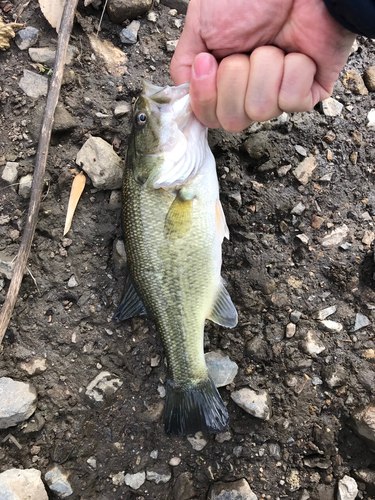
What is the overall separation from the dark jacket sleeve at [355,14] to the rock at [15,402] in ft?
10.4

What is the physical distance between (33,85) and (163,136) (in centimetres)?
137

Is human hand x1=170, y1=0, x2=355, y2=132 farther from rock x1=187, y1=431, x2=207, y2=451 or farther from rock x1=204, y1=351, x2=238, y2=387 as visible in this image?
rock x1=187, y1=431, x2=207, y2=451

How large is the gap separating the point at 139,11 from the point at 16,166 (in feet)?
5.82

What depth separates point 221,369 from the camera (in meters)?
2.76

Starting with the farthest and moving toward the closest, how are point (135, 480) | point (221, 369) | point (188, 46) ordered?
1. point (221, 369)
2. point (135, 480)
3. point (188, 46)

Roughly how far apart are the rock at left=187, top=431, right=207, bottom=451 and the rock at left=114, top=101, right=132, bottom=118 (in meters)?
2.73

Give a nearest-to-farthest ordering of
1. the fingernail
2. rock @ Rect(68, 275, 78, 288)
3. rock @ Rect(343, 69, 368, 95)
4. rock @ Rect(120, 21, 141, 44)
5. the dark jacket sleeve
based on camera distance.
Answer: the dark jacket sleeve, the fingernail, rock @ Rect(68, 275, 78, 288), rock @ Rect(120, 21, 141, 44), rock @ Rect(343, 69, 368, 95)

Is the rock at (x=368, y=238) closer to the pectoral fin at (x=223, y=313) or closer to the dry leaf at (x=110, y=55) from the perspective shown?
the pectoral fin at (x=223, y=313)

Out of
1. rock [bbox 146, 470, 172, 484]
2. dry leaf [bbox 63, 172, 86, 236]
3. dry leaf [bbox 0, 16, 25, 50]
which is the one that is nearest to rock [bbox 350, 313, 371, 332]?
rock [bbox 146, 470, 172, 484]

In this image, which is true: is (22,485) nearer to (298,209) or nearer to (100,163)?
(100,163)

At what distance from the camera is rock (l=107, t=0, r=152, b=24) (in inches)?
117

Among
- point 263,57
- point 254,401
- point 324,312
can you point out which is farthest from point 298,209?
point 254,401

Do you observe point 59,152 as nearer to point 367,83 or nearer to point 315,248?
point 315,248

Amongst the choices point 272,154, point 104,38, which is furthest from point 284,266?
point 104,38
